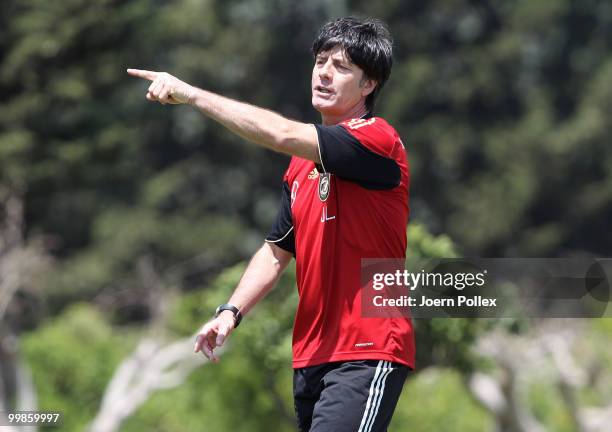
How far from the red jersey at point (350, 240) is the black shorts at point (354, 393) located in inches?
1.2

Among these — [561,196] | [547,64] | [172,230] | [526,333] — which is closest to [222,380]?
[526,333]

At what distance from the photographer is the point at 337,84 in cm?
381

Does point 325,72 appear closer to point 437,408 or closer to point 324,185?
point 324,185

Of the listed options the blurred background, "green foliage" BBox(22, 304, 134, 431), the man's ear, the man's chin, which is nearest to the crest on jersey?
the man's chin

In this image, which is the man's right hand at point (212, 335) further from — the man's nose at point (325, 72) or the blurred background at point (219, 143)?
the blurred background at point (219, 143)

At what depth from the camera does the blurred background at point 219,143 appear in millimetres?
20984

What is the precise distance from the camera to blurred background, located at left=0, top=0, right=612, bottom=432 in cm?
2098

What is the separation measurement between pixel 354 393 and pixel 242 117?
904 millimetres

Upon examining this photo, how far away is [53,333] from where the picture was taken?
47.0ft

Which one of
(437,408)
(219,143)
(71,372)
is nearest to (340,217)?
(437,408)

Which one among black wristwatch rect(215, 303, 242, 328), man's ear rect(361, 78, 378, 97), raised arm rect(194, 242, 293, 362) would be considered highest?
man's ear rect(361, 78, 378, 97)

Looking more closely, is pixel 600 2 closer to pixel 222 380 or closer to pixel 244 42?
pixel 244 42

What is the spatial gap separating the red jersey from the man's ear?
0.12m

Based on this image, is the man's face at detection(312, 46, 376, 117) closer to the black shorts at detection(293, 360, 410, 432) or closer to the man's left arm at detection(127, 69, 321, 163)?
the man's left arm at detection(127, 69, 321, 163)
